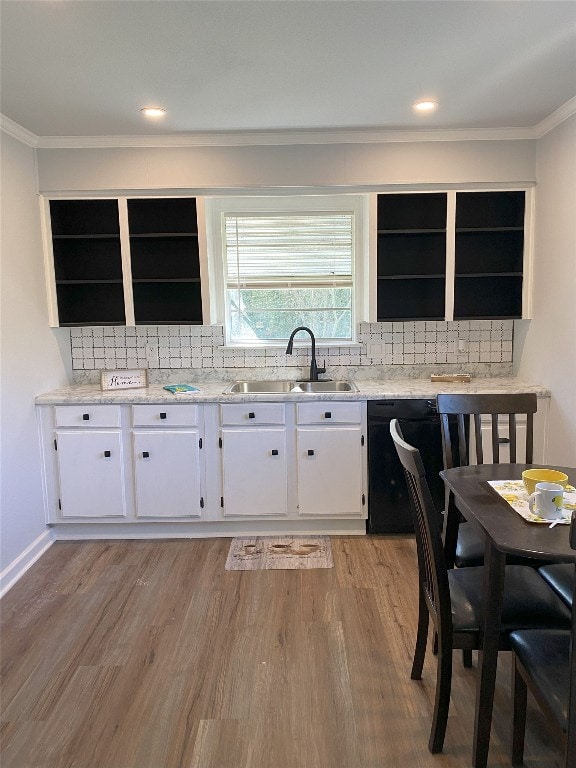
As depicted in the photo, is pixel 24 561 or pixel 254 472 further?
pixel 254 472

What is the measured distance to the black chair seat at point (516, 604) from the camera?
169 centimetres

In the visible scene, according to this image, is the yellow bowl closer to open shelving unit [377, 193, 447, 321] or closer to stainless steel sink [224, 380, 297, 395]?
open shelving unit [377, 193, 447, 321]

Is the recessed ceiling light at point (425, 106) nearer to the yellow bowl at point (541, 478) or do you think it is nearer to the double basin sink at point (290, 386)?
the double basin sink at point (290, 386)

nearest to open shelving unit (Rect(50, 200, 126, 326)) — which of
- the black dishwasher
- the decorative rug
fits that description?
the decorative rug

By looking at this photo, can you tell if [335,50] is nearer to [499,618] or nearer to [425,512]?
[425,512]

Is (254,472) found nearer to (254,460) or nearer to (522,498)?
(254,460)

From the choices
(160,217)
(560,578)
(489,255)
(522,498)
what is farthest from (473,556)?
(160,217)

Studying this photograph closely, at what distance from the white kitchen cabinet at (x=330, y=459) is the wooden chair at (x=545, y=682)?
1.73 meters

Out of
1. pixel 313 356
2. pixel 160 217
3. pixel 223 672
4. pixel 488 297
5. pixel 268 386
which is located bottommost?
pixel 223 672

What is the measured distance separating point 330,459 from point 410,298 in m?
1.25

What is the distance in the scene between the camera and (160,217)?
140 inches

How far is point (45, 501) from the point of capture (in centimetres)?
336

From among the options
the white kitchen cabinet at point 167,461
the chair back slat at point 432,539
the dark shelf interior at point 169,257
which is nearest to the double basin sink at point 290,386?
the white kitchen cabinet at point 167,461

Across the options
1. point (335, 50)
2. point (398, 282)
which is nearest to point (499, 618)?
point (335, 50)
